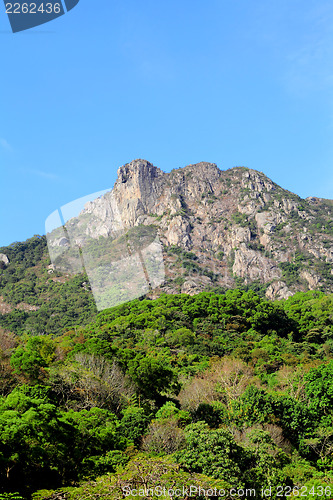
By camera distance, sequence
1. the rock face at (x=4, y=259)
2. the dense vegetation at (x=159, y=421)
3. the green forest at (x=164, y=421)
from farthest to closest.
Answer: the rock face at (x=4, y=259)
the dense vegetation at (x=159, y=421)
the green forest at (x=164, y=421)

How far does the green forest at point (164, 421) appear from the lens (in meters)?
10.8

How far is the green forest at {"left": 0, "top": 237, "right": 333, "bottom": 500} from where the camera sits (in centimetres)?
1075

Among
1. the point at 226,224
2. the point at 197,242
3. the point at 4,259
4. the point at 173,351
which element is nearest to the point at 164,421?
the point at 173,351

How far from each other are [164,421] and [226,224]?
289 ft

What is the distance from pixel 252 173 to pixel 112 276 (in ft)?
270

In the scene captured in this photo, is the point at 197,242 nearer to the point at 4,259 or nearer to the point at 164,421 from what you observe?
the point at 4,259

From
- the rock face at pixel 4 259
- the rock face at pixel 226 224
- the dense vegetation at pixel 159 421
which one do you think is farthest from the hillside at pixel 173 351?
the rock face at pixel 226 224

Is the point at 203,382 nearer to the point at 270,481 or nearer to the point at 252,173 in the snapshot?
the point at 270,481

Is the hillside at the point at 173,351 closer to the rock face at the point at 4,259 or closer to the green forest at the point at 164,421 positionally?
the green forest at the point at 164,421

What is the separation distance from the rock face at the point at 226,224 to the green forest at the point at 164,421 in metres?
45.9

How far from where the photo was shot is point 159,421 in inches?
672

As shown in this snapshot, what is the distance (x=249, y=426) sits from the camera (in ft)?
59.9

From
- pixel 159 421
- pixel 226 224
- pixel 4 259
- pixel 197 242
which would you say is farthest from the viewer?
pixel 226 224

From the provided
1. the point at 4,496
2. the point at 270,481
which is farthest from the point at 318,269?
the point at 4,496
